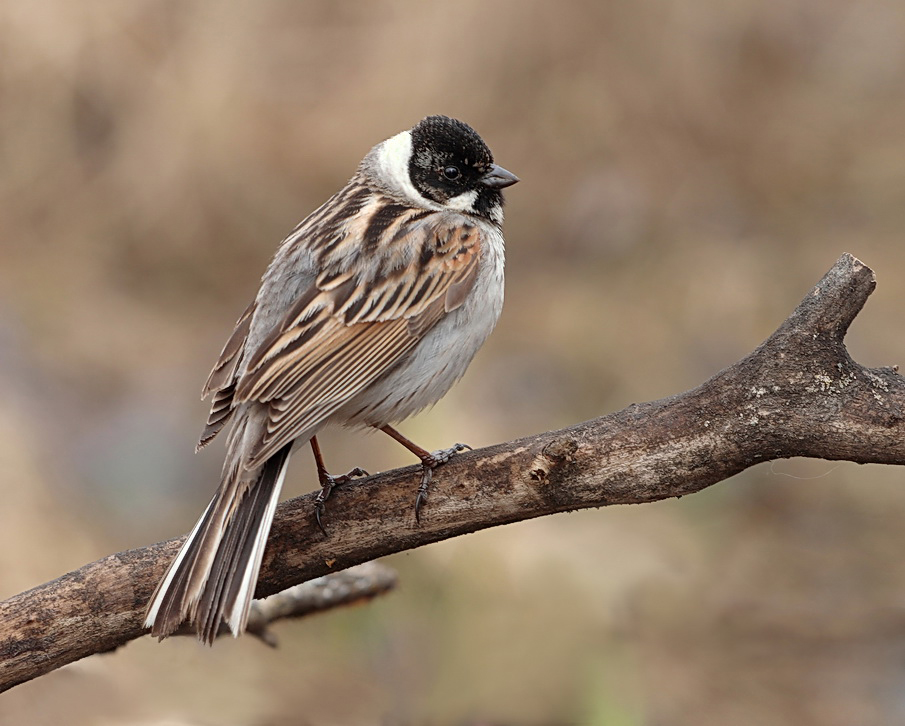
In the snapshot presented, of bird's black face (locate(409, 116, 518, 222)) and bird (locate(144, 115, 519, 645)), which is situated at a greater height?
bird's black face (locate(409, 116, 518, 222))

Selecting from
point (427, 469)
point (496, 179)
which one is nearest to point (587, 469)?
point (427, 469)

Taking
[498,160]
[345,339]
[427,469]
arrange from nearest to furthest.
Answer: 1. [427,469]
2. [345,339]
3. [498,160]

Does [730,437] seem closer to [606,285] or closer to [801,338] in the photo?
[801,338]

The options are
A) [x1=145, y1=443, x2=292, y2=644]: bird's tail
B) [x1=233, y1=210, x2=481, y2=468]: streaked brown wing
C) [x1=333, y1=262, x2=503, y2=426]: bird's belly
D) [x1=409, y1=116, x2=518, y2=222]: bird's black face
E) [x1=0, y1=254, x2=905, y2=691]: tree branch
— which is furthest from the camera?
[x1=409, y1=116, x2=518, y2=222]: bird's black face

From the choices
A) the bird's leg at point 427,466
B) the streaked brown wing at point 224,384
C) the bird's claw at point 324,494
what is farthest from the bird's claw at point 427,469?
the streaked brown wing at point 224,384

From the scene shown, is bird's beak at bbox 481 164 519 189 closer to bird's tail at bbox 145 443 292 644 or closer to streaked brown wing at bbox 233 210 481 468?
streaked brown wing at bbox 233 210 481 468

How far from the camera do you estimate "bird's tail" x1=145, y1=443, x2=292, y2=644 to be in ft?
11.3

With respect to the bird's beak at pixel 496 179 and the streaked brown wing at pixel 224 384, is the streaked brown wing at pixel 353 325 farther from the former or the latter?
the bird's beak at pixel 496 179

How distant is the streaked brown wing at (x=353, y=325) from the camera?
3.91 meters

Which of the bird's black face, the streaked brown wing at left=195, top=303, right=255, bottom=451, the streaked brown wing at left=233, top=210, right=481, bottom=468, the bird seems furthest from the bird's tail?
the bird's black face

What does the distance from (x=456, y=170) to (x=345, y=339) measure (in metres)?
1.07

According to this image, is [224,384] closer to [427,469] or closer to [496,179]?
[427,469]

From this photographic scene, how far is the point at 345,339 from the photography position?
4.09 m

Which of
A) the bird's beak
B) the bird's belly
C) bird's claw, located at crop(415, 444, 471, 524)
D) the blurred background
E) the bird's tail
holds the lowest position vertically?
the bird's tail
